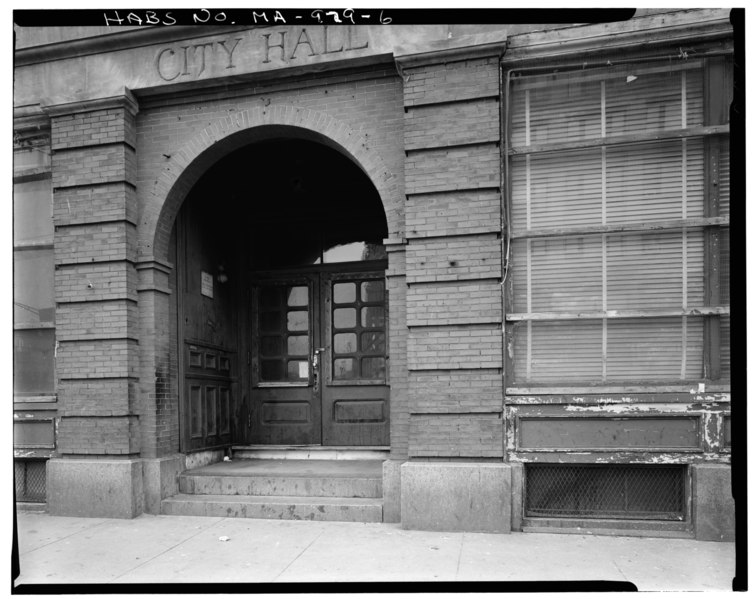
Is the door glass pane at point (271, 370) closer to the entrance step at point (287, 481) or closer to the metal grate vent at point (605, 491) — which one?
the entrance step at point (287, 481)

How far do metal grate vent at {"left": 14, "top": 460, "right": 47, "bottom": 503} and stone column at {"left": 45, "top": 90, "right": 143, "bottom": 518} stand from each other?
1.65 feet

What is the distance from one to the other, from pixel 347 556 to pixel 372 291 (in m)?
4.21

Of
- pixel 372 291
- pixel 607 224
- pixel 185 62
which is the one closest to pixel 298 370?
pixel 372 291

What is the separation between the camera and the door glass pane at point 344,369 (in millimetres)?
8844

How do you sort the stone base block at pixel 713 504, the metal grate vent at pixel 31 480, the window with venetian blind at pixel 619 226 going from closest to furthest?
the stone base block at pixel 713 504
the window with venetian blind at pixel 619 226
the metal grate vent at pixel 31 480

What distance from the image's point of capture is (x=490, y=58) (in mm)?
6266

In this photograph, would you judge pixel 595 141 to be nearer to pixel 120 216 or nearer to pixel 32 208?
pixel 120 216

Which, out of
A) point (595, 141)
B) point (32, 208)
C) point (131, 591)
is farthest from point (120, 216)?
point (595, 141)

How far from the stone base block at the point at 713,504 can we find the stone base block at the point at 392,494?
110 inches

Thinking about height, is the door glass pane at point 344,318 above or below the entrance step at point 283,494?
above

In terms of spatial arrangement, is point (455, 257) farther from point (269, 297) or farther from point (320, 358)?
point (269, 297)

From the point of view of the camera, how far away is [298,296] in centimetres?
916

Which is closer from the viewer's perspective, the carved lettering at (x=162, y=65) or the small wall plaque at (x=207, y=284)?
the carved lettering at (x=162, y=65)

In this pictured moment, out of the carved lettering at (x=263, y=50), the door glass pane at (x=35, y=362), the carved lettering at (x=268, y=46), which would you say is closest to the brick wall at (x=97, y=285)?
the door glass pane at (x=35, y=362)
